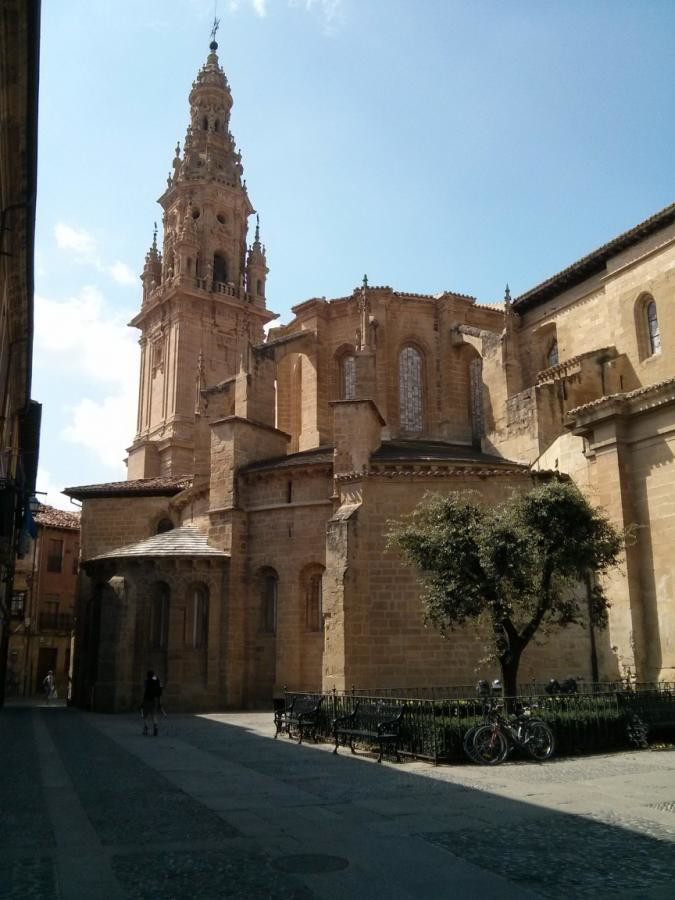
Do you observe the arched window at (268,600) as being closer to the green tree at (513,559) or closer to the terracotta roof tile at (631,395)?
the green tree at (513,559)

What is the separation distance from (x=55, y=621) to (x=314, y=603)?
27564 mm

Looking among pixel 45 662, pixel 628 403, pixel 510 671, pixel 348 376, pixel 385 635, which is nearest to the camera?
pixel 510 671

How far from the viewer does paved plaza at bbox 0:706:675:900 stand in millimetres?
5773

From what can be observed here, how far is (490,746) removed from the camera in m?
11.9

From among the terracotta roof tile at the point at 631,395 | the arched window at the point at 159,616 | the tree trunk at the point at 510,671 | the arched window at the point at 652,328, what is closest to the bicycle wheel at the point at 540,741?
the tree trunk at the point at 510,671

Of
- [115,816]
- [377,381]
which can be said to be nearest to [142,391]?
[377,381]

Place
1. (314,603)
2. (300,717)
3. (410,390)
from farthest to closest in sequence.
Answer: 1. (410,390)
2. (314,603)
3. (300,717)

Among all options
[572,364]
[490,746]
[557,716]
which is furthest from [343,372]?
[490,746]

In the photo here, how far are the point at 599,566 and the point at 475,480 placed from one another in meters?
6.73

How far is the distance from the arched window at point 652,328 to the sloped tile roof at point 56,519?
34.2 meters

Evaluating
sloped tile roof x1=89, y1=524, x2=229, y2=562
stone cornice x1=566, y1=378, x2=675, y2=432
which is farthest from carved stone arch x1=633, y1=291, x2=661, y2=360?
sloped tile roof x1=89, y1=524, x2=229, y2=562

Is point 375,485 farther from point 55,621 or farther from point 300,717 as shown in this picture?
point 55,621

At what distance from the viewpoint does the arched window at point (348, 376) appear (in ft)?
100.0

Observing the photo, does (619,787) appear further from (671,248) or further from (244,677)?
(671,248)
